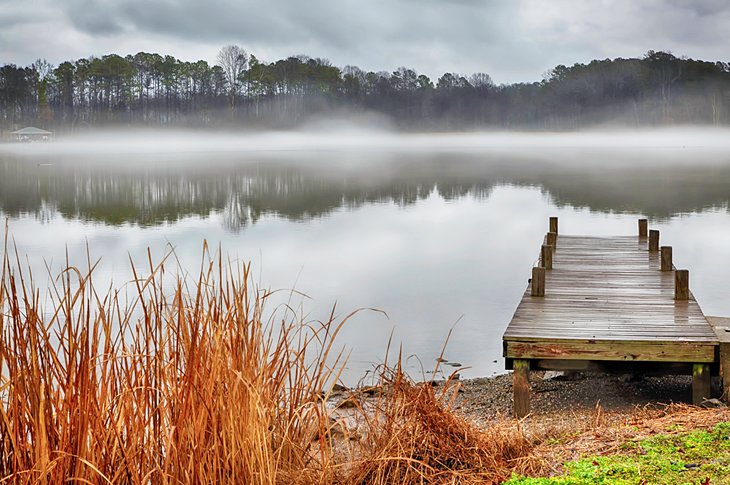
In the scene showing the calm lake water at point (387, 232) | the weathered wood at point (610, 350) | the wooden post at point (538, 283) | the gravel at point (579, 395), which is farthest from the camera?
the calm lake water at point (387, 232)

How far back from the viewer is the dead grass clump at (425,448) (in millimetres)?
3742

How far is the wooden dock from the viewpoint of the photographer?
5.68m

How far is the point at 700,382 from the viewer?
5.75 meters

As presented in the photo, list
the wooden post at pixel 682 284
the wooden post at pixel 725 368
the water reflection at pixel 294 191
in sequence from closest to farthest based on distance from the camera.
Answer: the wooden post at pixel 725 368
the wooden post at pixel 682 284
the water reflection at pixel 294 191

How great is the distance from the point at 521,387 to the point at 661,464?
2.07 meters

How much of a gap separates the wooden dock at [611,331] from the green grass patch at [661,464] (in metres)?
1.51

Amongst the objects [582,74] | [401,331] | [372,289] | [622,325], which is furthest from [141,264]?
[582,74]

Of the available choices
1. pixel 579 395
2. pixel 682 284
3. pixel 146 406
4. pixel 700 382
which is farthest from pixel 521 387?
pixel 146 406

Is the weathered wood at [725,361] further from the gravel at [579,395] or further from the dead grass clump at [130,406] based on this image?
the dead grass clump at [130,406]

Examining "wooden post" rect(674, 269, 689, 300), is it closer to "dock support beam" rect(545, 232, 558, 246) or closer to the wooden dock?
the wooden dock

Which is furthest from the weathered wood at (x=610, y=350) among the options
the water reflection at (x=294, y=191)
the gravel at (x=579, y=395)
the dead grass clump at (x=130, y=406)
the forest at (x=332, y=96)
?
the forest at (x=332, y=96)

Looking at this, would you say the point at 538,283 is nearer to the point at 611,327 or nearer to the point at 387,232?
the point at 611,327

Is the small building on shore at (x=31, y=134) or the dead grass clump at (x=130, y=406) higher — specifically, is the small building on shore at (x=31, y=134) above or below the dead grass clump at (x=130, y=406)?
above

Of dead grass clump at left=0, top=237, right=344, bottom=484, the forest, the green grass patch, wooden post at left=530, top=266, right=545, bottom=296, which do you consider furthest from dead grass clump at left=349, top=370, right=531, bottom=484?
the forest
